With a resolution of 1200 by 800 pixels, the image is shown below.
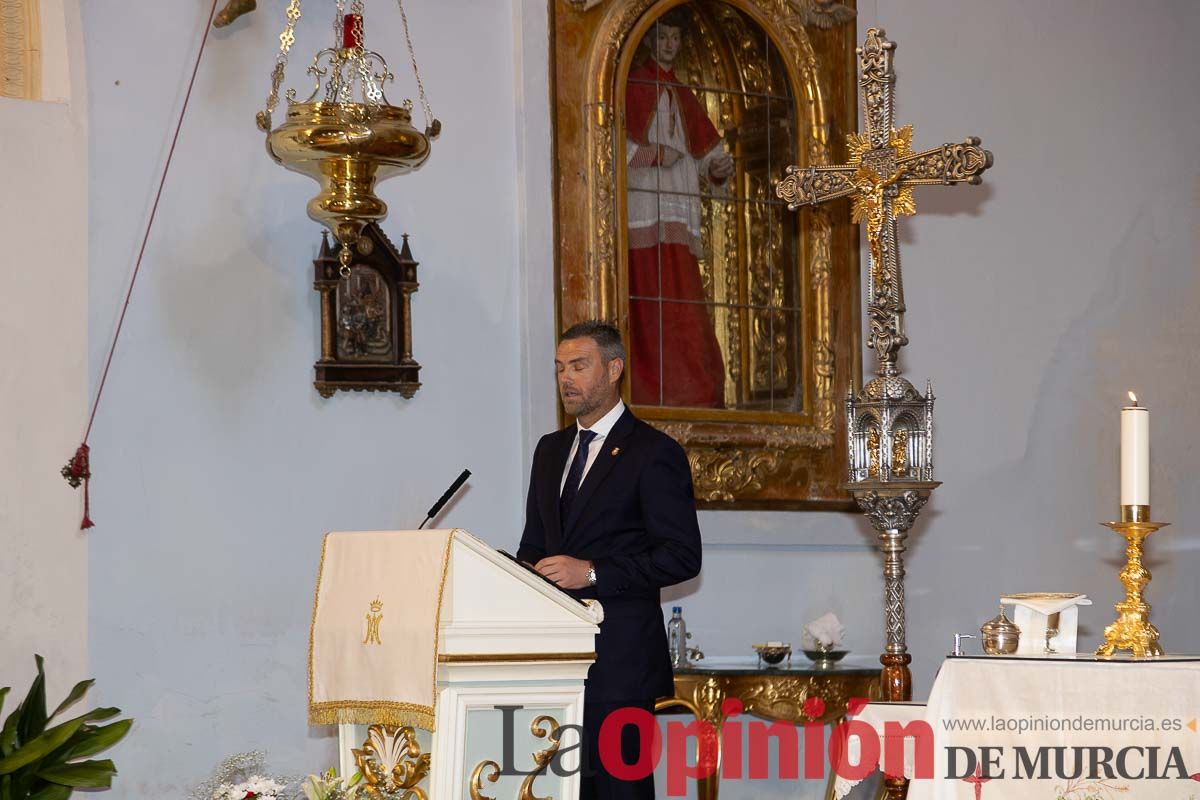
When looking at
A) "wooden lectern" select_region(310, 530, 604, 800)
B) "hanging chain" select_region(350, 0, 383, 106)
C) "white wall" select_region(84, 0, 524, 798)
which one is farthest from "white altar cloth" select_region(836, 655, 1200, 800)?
"hanging chain" select_region(350, 0, 383, 106)

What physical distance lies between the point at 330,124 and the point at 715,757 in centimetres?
294

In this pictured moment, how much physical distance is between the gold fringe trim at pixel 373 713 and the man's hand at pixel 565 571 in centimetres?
61

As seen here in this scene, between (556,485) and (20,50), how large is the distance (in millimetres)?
2778

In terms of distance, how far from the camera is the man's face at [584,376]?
521 cm

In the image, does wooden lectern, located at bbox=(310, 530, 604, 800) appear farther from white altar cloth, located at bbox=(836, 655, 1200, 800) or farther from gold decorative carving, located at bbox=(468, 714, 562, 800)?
white altar cloth, located at bbox=(836, 655, 1200, 800)

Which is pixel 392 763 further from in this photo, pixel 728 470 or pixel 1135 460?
pixel 728 470

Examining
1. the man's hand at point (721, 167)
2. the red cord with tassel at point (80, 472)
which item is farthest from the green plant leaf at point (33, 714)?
the man's hand at point (721, 167)

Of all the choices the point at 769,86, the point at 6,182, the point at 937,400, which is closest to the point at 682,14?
the point at 769,86

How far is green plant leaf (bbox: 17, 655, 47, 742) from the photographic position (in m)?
5.31

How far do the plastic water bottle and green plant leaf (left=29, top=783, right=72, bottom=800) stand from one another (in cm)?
264

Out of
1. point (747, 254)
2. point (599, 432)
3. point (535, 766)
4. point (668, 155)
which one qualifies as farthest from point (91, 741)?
point (747, 254)

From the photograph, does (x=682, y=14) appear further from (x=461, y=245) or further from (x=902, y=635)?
(x=902, y=635)

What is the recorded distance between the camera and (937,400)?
809cm

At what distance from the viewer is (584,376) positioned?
205 inches
